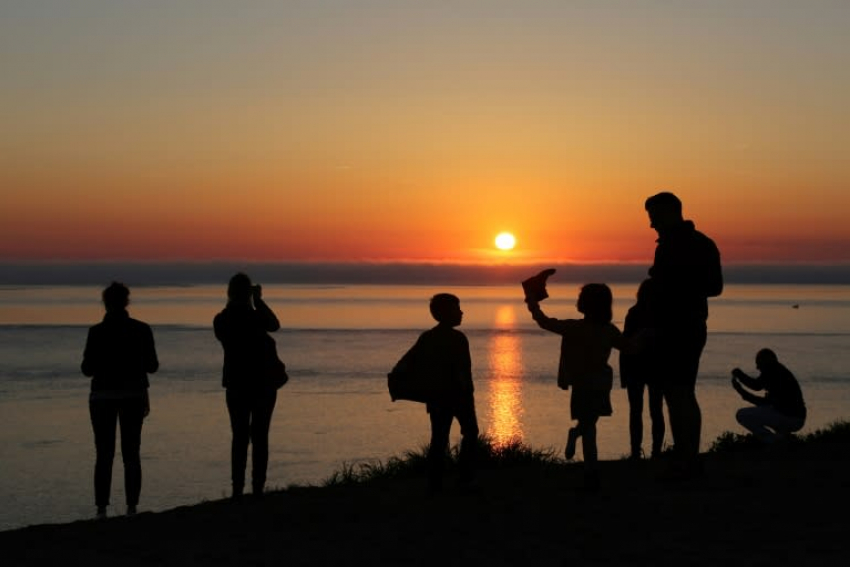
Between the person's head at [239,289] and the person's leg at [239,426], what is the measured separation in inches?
27.0

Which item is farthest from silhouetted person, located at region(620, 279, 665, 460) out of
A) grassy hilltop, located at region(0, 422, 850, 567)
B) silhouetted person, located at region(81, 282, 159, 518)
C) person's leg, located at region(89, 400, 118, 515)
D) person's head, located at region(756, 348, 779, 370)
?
person's leg, located at region(89, 400, 118, 515)

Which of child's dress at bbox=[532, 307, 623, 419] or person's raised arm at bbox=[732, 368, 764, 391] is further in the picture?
person's raised arm at bbox=[732, 368, 764, 391]

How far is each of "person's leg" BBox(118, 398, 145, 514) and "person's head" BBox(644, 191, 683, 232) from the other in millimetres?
4111

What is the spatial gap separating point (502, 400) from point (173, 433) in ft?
29.4

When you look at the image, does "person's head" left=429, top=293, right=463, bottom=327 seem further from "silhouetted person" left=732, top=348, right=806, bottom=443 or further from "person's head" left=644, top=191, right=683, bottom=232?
"silhouetted person" left=732, top=348, right=806, bottom=443

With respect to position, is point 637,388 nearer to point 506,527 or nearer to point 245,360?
point 506,527

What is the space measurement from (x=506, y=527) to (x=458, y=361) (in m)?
1.43

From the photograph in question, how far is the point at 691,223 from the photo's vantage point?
28.2 ft

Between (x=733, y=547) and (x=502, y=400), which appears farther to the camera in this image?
(x=502, y=400)

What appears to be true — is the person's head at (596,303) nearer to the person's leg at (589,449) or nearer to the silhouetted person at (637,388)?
the person's leg at (589,449)

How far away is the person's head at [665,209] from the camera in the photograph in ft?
28.0

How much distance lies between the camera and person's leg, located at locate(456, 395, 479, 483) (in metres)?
8.66

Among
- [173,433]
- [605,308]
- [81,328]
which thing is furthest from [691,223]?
[81,328]

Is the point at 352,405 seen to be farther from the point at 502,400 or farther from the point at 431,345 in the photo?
the point at 431,345
